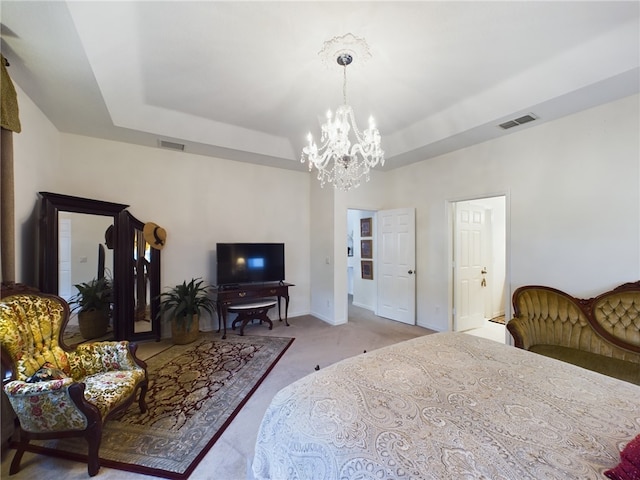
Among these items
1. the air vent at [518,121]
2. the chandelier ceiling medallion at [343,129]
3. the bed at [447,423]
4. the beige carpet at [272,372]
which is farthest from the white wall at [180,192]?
the air vent at [518,121]

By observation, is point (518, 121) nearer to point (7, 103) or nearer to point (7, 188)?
point (7, 103)

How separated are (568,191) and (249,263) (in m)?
4.14

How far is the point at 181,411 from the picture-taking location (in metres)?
2.12

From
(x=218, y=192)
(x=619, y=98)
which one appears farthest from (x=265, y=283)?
(x=619, y=98)

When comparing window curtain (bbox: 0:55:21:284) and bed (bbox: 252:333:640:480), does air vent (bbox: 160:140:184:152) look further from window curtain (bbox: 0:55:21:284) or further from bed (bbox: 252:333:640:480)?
bed (bbox: 252:333:640:480)

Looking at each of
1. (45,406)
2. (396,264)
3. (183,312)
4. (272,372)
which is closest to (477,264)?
(396,264)

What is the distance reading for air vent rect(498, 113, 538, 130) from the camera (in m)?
2.85

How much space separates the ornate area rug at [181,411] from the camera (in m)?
1.67

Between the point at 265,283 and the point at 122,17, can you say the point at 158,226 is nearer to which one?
the point at 265,283

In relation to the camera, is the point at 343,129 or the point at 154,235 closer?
Result: the point at 343,129

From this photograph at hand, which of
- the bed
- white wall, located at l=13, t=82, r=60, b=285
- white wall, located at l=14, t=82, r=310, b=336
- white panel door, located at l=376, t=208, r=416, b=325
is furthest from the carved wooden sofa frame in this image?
white wall, located at l=13, t=82, r=60, b=285

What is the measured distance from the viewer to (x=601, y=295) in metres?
2.46

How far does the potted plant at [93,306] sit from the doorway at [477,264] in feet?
15.2

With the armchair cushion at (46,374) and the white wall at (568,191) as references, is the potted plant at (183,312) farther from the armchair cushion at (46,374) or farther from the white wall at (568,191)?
the white wall at (568,191)
